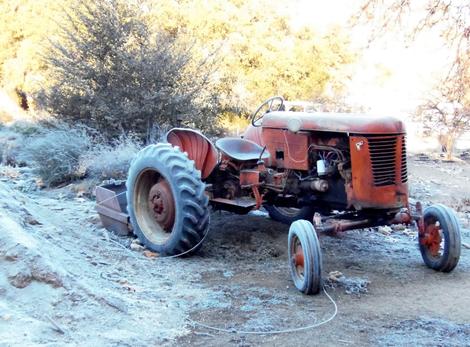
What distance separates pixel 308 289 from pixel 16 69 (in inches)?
932

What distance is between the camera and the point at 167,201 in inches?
272

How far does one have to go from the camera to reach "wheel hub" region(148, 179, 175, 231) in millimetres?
6914

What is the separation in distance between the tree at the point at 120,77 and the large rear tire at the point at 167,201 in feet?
19.6

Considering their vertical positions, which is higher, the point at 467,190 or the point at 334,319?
the point at 334,319

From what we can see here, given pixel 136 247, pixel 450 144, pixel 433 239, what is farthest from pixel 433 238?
pixel 450 144

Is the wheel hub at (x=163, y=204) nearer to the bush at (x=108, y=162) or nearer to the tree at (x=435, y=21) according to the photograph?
the tree at (x=435, y=21)

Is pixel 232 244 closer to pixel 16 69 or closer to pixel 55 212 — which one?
pixel 55 212

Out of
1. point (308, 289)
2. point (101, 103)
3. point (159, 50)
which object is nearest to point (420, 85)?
point (159, 50)

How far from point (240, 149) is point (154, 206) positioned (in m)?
1.19

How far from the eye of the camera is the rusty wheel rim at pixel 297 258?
5691 mm

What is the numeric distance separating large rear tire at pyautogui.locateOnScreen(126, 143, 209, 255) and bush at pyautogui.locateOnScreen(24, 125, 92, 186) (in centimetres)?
445

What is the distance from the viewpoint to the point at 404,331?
183 inches

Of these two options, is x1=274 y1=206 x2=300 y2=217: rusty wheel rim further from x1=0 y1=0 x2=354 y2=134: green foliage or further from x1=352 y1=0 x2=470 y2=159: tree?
x1=0 y1=0 x2=354 y2=134: green foliage

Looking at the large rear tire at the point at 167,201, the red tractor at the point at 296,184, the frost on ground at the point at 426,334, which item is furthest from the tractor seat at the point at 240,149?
the frost on ground at the point at 426,334
